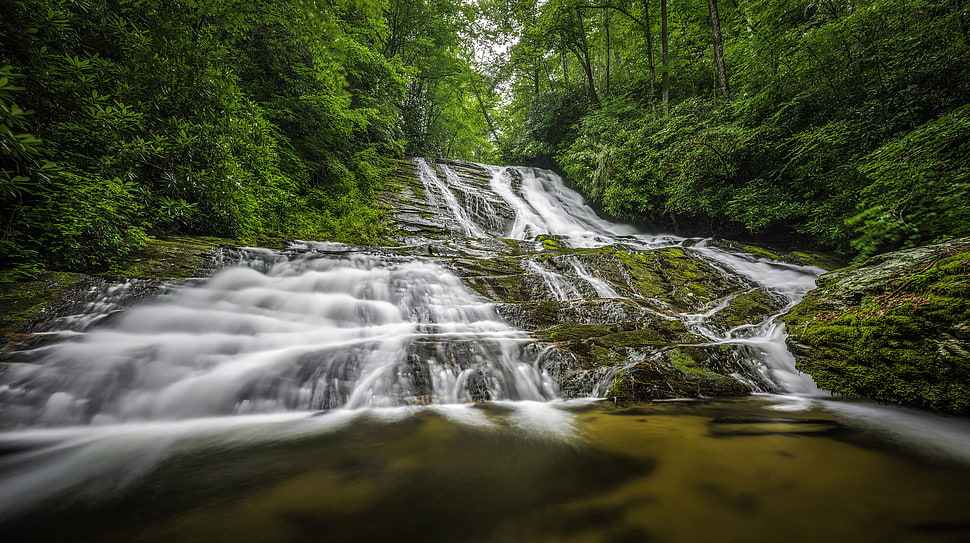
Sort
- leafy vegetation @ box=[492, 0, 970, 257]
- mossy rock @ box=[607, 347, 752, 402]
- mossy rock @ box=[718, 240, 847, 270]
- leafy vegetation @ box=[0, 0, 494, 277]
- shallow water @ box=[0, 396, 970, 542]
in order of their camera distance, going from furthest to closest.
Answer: mossy rock @ box=[718, 240, 847, 270] → leafy vegetation @ box=[492, 0, 970, 257] → leafy vegetation @ box=[0, 0, 494, 277] → mossy rock @ box=[607, 347, 752, 402] → shallow water @ box=[0, 396, 970, 542]

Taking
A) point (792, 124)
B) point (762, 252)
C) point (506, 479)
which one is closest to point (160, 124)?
point (506, 479)

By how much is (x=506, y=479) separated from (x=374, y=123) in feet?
38.3

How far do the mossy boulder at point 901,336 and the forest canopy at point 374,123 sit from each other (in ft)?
1.46

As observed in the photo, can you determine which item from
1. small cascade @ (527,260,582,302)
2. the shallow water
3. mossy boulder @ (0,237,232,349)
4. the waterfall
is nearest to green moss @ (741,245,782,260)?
the waterfall

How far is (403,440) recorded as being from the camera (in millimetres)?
2088

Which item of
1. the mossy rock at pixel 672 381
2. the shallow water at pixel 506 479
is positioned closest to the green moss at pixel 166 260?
the shallow water at pixel 506 479

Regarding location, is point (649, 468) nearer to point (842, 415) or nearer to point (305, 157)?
point (842, 415)

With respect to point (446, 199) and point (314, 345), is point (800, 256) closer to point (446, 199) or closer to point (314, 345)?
point (446, 199)

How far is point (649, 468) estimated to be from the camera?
1627 mm

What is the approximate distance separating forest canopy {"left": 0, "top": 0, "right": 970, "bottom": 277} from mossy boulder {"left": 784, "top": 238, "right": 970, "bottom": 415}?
0.45 m

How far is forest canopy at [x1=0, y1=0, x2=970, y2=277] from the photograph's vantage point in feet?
10.8

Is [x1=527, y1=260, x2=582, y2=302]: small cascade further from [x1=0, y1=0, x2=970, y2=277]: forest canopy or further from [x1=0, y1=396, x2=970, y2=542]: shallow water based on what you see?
[x1=0, y1=0, x2=970, y2=277]: forest canopy

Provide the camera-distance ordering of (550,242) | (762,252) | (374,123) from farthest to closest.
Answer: (374,123)
(550,242)
(762,252)

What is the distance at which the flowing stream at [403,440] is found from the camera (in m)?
1.23
